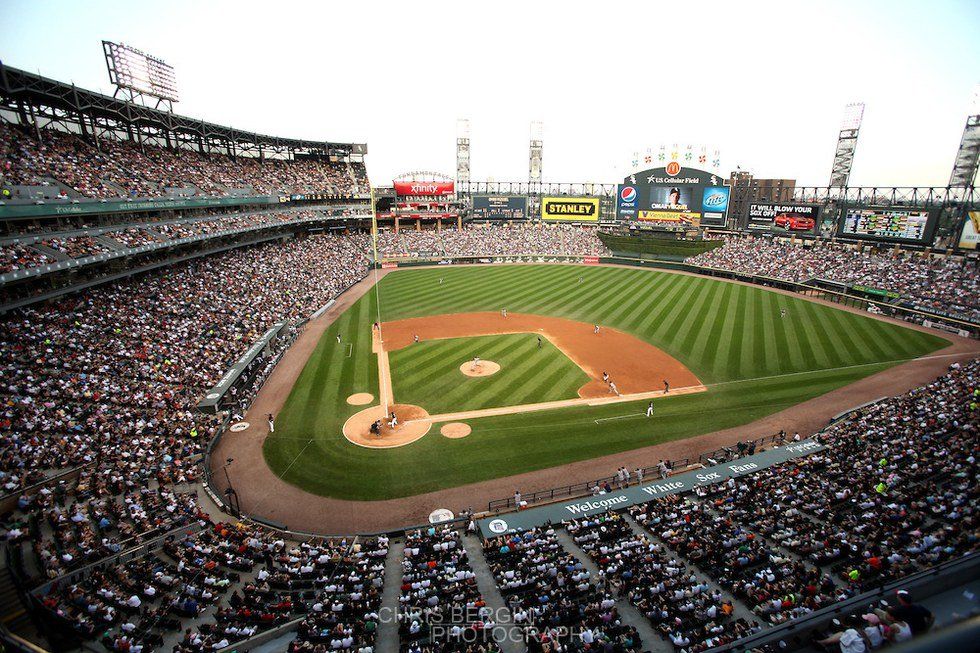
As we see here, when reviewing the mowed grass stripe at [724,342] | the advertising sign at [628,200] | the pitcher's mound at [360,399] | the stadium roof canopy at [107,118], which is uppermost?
the stadium roof canopy at [107,118]

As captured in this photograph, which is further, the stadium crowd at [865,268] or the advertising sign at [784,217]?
the advertising sign at [784,217]

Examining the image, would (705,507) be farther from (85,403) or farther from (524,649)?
(85,403)

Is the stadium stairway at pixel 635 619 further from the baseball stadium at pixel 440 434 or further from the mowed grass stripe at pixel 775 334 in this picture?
the mowed grass stripe at pixel 775 334

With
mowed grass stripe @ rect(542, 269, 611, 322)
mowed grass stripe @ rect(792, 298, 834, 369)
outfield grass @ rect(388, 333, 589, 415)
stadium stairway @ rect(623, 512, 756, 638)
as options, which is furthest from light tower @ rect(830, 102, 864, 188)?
stadium stairway @ rect(623, 512, 756, 638)

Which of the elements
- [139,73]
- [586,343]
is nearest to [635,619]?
[586,343]

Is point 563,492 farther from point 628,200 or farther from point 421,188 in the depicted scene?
point 421,188

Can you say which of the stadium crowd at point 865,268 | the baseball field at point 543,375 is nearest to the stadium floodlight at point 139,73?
the baseball field at point 543,375

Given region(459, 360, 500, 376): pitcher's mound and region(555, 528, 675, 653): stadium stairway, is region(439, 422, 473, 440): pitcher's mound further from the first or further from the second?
region(555, 528, 675, 653): stadium stairway
